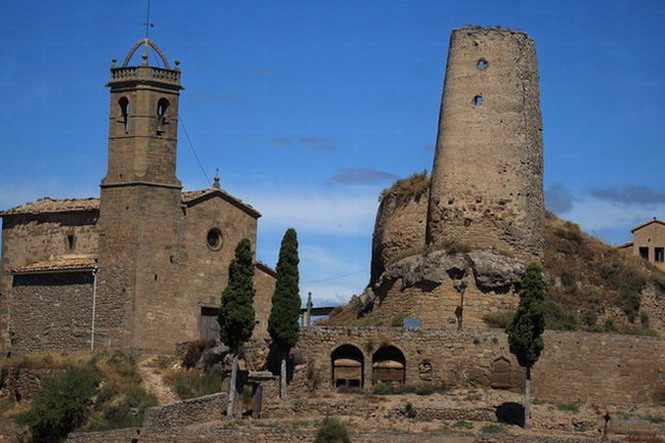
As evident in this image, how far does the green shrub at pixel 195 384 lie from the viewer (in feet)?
182

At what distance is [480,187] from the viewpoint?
59.0 meters

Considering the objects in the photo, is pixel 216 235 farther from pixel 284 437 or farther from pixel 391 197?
pixel 284 437

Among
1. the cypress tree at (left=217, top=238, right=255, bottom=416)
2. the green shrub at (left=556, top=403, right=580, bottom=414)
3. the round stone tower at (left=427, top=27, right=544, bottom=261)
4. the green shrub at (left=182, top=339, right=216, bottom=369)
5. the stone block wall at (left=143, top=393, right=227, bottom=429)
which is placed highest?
the round stone tower at (left=427, top=27, right=544, bottom=261)

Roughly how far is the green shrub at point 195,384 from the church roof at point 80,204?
6.41 metres

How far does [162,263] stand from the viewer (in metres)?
59.1

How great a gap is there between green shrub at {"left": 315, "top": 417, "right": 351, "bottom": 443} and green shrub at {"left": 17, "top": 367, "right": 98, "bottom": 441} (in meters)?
8.59

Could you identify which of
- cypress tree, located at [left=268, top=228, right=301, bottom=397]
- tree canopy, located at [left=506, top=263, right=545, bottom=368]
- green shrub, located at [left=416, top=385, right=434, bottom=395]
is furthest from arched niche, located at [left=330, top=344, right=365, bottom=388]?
tree canopy, located at [left=506, top=263, right=545, bottom=368]

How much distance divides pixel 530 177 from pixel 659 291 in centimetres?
630

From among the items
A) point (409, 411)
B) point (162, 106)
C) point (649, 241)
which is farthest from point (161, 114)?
point (649, 241)

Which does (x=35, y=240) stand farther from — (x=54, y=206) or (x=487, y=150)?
(x=487, y=150)

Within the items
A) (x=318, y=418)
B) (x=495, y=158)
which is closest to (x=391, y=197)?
(x=495, y=158)

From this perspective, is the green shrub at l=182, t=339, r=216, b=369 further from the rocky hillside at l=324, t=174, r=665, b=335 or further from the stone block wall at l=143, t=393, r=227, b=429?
the rocky hillside at l=324, t=174, r=665, b=335

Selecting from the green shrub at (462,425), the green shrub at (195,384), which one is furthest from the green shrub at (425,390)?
the green shrub at (195,384)

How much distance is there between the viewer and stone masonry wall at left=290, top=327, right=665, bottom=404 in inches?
2120
